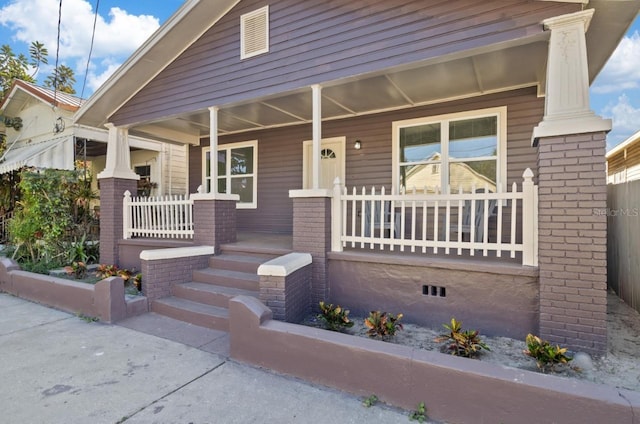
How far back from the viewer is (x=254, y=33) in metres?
5.21

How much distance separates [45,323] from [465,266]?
5.23m

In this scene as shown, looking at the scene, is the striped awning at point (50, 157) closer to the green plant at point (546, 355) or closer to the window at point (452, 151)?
the window at point (452, 151)

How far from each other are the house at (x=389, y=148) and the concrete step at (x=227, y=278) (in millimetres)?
37

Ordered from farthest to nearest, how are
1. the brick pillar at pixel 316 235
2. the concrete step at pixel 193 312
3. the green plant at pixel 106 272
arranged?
1. the green plant at pixel 106 272
2. the brick pillar at pixel 316 235
3. the concrete step at pixel 193 312

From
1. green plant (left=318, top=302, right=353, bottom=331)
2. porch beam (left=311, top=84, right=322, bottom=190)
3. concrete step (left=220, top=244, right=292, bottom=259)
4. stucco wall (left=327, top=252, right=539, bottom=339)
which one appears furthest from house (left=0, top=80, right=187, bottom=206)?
green plant (left=318, top=302, right=353, bottom=331)

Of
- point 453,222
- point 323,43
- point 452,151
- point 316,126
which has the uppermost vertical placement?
point 323,43

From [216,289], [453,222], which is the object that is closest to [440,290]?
[453,222]

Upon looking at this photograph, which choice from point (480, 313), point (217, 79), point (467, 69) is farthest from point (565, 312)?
point (217, 79)

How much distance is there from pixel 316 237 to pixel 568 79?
3.12 meters

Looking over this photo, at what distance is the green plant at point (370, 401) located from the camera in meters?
2.46

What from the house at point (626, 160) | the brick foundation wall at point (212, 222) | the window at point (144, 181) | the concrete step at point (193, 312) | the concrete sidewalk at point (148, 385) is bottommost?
the concrete sidewalk at point (148, 385)

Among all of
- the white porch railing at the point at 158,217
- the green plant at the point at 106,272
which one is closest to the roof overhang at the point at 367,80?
the white porch railing at the point at 158,217

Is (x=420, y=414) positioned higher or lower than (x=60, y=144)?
lower

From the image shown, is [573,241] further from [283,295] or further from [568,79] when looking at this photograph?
[283,295]
